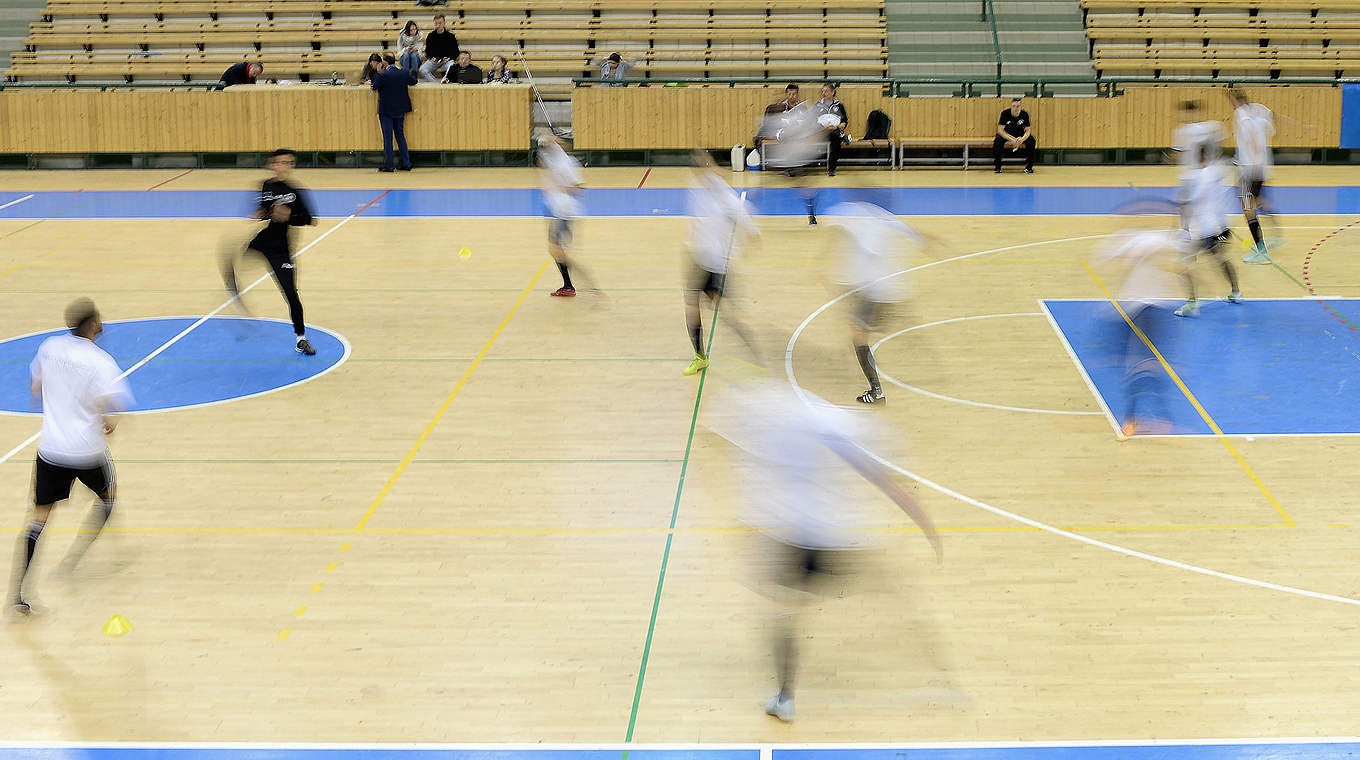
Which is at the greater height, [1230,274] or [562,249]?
[562,249]

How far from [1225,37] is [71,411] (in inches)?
1052

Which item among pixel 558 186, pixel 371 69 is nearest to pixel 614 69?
pixel 371 69

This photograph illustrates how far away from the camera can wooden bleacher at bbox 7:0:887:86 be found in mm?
28719

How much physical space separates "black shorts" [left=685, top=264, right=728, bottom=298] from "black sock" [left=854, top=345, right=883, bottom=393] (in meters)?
1.48

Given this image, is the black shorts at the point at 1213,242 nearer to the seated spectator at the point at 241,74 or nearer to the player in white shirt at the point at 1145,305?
the player in white shirt at the point at 1145,305

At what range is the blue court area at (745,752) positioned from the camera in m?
6.85

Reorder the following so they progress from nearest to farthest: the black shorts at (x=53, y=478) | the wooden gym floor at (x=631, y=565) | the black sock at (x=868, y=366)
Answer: the wooden gym floor at (x=631, y=565) → the black shorts at (x=53, y=478) → the black sock at (x=868, y=366)

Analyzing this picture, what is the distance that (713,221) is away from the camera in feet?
40.9

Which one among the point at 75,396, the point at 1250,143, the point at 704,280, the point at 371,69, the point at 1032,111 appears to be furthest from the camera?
the point at 371,69

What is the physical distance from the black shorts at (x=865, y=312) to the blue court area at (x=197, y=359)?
556cm

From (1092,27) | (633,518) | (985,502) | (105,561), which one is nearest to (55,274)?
(105,561)

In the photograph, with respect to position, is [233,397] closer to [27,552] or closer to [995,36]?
[27,552]

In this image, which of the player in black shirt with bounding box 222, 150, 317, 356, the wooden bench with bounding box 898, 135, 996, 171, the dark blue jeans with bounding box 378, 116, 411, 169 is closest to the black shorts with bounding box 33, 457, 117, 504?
the player in black shirt with bounding box 222, 150, 317, 356

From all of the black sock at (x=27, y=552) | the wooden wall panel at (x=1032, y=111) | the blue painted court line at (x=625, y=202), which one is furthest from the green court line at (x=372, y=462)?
A: the wooden wall panel at (x=1032, y=111)
